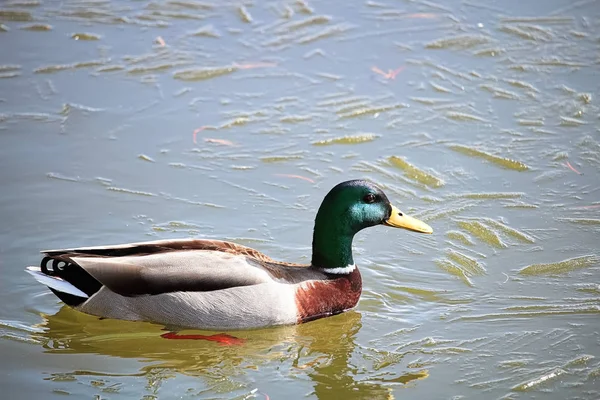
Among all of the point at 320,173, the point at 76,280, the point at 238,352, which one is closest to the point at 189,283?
the point at 238,352

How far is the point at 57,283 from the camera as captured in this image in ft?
20.9

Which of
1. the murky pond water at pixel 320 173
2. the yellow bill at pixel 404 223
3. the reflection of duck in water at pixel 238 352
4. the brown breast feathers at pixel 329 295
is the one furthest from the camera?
the yellow bill at pixel 404 223

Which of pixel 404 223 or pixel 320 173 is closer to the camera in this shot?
pixel 404 223

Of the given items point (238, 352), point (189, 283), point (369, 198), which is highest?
point (369, 198)

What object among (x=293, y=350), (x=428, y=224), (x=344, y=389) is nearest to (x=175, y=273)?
(x=293, y=350)

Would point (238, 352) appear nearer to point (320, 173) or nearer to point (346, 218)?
point (346, 218)

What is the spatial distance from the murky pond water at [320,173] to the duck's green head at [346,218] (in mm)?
366

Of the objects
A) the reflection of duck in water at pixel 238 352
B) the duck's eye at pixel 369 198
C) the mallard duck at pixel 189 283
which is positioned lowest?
the reflection of duck in water at pixel 238 352

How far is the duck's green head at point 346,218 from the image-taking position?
6.59 m

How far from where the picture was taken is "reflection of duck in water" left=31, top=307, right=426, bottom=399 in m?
5.70

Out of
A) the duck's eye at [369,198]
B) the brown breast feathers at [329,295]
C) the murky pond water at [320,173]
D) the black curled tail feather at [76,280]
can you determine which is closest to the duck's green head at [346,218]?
the duck's eye at [369,198]

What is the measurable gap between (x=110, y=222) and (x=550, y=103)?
402 cm

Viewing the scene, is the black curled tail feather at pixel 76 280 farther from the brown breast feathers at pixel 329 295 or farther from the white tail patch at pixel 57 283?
the brown breast feathers at pixel 329 295

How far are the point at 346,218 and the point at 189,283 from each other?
1.09 m
